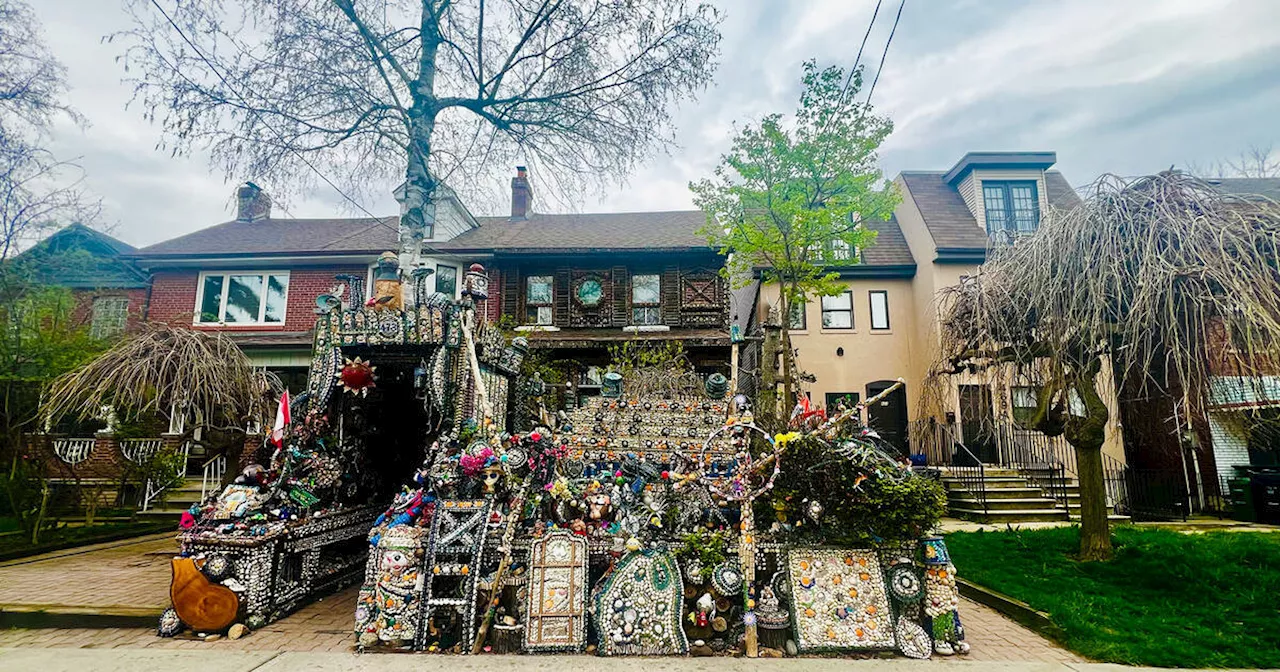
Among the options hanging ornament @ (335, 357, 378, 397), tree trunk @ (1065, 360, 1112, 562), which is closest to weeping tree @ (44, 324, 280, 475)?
hanging ornament @ (335, 357, 378, 397)

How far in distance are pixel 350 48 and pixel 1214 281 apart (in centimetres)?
1221

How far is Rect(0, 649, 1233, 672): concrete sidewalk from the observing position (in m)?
4.39

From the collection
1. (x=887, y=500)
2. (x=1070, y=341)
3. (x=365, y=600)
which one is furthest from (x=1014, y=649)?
(x=365, y=600)

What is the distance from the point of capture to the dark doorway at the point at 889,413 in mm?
16922

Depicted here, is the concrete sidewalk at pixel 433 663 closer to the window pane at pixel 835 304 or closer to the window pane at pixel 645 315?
the window pane at pixel 645 315

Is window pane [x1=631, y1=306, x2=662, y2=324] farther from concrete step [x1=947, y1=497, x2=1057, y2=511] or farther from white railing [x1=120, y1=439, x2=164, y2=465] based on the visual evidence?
white railing [x1=120, y1=439, x2=164, y2=465]

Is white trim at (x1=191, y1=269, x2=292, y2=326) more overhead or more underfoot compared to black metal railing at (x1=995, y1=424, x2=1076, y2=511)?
more overhead

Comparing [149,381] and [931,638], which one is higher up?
[149,381]

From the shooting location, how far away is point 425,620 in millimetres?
4875

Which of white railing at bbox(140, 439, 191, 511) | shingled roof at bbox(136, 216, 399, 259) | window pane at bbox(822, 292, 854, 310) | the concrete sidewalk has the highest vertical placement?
shingled roof at bbox(136, 216, 399, 259)

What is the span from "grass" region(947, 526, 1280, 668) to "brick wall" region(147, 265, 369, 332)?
1697 centimetres

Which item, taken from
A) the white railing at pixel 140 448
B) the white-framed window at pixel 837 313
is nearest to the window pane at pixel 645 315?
the white-framed window at pixel 837 313

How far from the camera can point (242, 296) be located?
16641mm

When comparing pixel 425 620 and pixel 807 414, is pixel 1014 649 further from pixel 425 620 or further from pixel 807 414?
pixel 425 620
